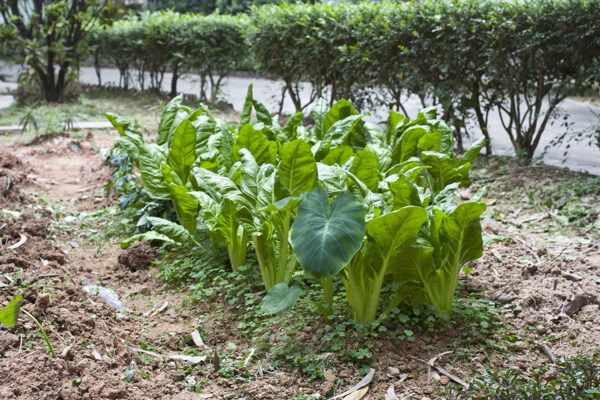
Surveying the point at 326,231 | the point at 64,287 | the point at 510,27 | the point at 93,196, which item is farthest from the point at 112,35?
the point at 326,231

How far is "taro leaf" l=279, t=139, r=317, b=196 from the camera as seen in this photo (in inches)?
111

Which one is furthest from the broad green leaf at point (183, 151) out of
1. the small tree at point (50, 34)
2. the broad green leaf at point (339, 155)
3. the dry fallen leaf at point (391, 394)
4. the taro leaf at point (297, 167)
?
the small tree at point (50, 34)

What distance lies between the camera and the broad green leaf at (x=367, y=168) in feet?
10.1

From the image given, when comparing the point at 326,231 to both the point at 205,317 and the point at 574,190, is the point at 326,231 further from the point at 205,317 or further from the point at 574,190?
the point at 574,190

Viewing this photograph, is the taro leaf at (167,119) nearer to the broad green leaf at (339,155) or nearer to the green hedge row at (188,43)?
the broad green leaf at (339,155)

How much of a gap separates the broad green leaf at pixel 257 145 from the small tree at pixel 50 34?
8374 mm

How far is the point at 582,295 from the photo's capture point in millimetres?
2898

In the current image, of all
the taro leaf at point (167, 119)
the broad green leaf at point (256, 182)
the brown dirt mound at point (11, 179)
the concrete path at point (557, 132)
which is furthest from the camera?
the concrete path at point (557, 132)

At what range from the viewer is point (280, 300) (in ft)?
8.60

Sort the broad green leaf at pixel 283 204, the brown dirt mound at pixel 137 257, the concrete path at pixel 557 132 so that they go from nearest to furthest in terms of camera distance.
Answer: the broad green leaf at pixel 283 204, the brown dirt mound at pixel 137 257, the concrete path at pixel 557 132

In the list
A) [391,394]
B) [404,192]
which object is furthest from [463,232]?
[391,394]

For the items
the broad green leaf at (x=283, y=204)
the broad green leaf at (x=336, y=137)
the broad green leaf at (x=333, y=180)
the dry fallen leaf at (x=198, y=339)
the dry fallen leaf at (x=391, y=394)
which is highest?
the broad green leaf at (x=336, y=137)

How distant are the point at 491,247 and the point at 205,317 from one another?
1992 millimetres

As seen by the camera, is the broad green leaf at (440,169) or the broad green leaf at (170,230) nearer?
the broad green leaf at (440,169)
